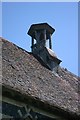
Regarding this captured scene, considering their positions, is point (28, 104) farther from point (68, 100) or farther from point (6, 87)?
point (68, 100)

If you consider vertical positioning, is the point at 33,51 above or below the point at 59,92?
above

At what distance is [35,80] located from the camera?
1164 cm

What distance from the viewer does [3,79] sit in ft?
31.0

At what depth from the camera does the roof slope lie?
1018cm

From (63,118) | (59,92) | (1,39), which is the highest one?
(1,39)

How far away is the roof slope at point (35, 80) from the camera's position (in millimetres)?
10180

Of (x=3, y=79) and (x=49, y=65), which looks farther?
(x=49, y=65)

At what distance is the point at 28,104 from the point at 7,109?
2.63ft

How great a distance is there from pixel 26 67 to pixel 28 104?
2894mm

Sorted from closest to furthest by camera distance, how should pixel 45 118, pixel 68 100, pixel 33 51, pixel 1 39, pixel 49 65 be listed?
pixel 45 118, pixel 68 100, pixel 1 39, pixel 49 65, pixel 33 51

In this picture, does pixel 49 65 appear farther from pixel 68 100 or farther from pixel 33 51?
pixel 68 100

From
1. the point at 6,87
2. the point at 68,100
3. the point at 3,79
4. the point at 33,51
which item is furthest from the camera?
the point at 33,51

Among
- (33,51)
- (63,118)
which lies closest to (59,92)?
(63,118)

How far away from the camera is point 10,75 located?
1036 centimetres
